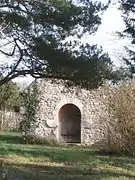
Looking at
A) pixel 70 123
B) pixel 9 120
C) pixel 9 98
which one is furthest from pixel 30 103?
pixel 9 120

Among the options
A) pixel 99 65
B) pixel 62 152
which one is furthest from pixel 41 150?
pixel 99 65

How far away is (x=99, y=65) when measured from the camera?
53.0ft

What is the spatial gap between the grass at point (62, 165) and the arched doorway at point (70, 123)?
671 centimetres

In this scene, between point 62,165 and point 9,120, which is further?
point 9,120

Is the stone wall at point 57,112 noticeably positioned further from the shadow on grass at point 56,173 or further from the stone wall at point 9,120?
the shadow on grass at point 56,173

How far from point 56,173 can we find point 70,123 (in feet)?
48.8

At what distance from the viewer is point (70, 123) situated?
3156 cm

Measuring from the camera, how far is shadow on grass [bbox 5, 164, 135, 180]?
15.7m

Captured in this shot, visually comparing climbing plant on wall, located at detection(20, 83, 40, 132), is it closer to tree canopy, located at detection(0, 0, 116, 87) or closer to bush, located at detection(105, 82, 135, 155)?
bush, located at detection(105, 82, 135, 155)

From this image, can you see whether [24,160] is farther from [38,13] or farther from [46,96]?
[46,96]

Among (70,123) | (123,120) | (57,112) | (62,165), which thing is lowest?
(62,165)

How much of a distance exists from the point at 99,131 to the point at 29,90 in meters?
4.82

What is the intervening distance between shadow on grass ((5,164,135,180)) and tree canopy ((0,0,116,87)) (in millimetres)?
3100

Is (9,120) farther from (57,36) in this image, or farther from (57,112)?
(57,36)
